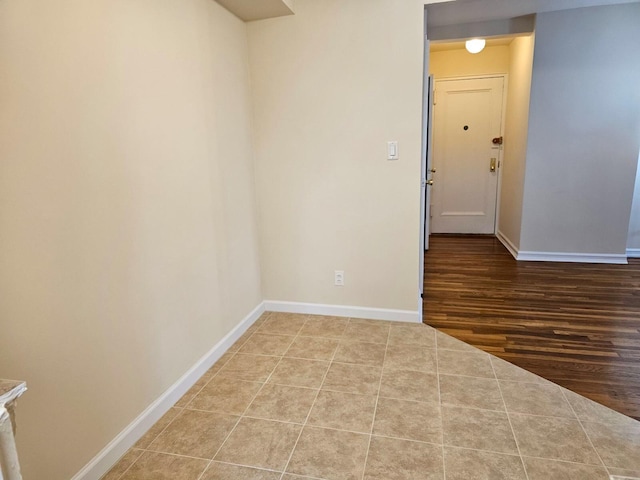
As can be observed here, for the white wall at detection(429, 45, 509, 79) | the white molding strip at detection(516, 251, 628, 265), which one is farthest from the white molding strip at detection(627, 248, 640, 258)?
the white wall at detection(429, 45, 509, 79)

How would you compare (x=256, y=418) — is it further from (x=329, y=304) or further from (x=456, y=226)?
(x=456, y=226)

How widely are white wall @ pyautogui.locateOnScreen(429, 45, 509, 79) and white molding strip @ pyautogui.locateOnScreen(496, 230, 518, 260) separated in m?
2.18

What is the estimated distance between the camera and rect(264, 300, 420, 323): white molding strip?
2916 mm

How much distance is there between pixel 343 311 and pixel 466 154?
364 cm

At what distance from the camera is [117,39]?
1.62 m

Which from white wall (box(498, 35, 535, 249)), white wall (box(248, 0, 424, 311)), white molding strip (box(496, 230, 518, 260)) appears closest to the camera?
white wall (box(248, 0, 424, 311))

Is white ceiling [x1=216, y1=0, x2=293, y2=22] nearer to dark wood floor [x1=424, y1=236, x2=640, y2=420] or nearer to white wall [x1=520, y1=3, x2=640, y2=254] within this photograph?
dark wood floor [x1=424, y1=236, x2=640, y2=420]

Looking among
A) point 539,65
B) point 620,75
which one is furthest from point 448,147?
point 620,75

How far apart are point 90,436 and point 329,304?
184cm

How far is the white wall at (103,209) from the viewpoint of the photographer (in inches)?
49.8

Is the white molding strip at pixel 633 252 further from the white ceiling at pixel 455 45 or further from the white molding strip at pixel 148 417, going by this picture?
the white molding strip at pixel 148 417

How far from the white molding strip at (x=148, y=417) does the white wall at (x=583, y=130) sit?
11.7ft

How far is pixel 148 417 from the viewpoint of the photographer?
1.85 metres

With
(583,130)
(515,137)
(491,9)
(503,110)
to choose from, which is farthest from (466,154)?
(491,9)
